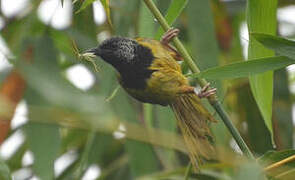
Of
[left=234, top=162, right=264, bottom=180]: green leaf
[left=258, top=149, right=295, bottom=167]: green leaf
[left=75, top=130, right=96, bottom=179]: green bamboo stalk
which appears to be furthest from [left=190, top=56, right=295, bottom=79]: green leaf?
[left=75, top=130, right=96, bottom=179]: green bamboo stalk

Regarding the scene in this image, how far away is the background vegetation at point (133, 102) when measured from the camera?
65.7 inches

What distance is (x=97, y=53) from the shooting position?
215cm

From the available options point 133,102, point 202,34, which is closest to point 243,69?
point 202,34

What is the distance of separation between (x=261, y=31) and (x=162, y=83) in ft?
1.30

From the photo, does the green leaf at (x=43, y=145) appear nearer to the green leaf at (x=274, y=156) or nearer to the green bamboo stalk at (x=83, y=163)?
the green bamboo stalk at (x=83, y=163)

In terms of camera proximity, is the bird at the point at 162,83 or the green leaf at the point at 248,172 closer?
the green leaf at the point at 248,172

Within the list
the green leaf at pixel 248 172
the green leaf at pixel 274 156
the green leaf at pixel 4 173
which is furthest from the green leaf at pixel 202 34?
the green leaf at pixel 248 172

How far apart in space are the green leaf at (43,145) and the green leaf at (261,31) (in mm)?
748

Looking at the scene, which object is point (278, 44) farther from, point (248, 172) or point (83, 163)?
point (83, 163)

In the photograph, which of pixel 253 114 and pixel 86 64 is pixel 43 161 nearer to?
pixel 86 64

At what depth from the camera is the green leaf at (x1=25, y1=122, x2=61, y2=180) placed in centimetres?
238

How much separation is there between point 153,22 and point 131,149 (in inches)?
25.4

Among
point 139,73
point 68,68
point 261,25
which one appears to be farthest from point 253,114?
point 261,25

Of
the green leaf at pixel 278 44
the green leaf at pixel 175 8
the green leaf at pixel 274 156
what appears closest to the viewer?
the green leaf at pixel 278 44
